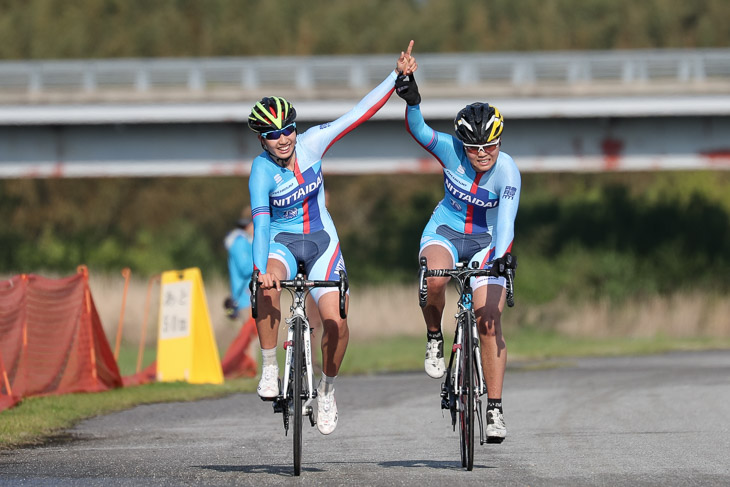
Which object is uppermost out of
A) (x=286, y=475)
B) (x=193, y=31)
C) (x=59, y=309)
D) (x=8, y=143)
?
(x=193, y=31)

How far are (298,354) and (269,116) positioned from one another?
1.60 metres

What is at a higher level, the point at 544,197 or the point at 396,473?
the point at 544,197

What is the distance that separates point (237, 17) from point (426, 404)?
49479 mm

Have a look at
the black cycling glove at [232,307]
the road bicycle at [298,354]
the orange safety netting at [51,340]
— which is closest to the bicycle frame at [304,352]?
the road bicycle at [298,354]

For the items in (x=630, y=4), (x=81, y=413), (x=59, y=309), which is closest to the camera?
(x=81, y=413)

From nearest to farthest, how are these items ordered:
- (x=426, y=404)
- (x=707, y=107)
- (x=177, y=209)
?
(x=426, y=404) < (x=707, y=107) < (x=177, y=209)

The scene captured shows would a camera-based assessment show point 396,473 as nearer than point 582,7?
Yes

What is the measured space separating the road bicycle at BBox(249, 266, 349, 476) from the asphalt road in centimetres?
45

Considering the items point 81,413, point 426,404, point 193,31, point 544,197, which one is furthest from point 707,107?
point 193,31

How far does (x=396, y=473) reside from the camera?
9.50m

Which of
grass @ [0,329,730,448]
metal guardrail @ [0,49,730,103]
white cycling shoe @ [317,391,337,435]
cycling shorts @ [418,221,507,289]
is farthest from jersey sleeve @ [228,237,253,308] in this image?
metal guardrail @ [0,49,730,103]

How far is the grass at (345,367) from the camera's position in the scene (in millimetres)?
13039

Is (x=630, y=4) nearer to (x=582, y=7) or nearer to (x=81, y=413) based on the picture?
(x=582, y=7)

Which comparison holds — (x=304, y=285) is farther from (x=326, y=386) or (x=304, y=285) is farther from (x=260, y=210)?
(x=326, y=386)
